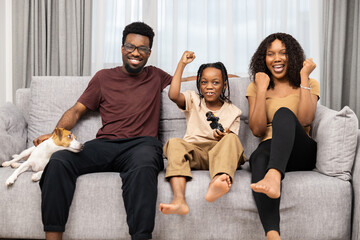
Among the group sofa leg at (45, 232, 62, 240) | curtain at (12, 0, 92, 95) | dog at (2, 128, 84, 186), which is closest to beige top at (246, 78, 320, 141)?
dog at (2, 128, 84, 186)

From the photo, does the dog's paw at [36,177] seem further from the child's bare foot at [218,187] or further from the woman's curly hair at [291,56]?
the woman's curly hair at [291,56]

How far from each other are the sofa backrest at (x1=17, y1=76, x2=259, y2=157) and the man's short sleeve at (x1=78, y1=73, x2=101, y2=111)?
0.36 ft

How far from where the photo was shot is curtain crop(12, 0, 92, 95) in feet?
10.4

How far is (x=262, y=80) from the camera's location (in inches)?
79.3

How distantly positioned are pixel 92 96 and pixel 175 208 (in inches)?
38.1

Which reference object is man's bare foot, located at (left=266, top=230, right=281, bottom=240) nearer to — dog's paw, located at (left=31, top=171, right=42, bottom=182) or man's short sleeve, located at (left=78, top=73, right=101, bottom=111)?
dog's paw, located at (left=31, top=171, right=42, bottom=182)

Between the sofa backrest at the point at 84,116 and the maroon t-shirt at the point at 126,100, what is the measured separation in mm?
121

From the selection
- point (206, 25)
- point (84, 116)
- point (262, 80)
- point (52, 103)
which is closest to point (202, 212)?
point (262, 80)

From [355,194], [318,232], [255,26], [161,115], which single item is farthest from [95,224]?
[255,26]

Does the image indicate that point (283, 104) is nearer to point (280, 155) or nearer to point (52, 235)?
point (280, 155)

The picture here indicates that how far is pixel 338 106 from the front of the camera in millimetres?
3305

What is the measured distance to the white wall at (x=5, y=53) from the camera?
3248 mm

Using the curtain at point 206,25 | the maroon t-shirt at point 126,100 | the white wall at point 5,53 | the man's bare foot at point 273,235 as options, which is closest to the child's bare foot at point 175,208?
the man's bare foot at point 273,235

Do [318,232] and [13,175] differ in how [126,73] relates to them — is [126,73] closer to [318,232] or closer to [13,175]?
[13,175]
